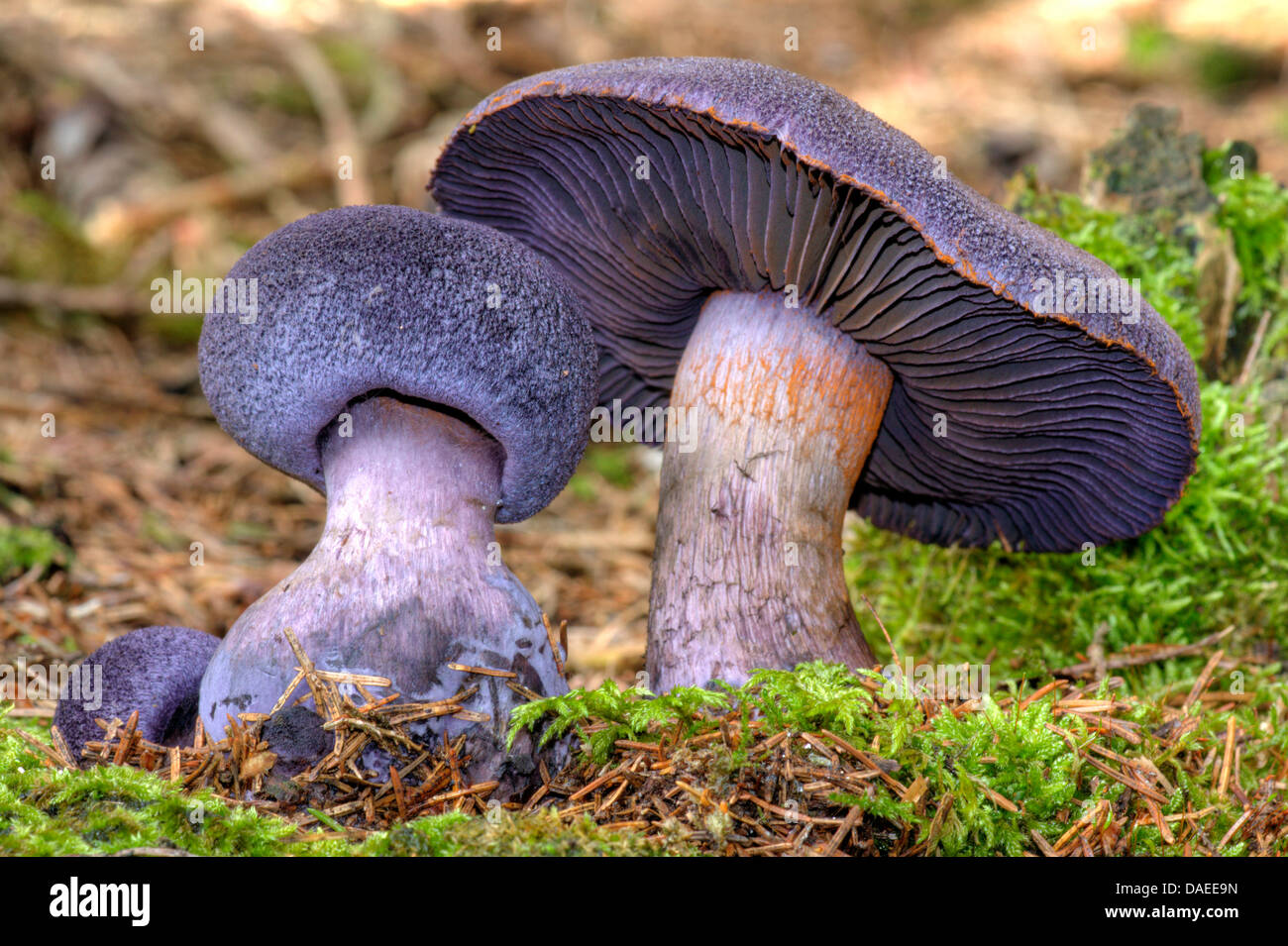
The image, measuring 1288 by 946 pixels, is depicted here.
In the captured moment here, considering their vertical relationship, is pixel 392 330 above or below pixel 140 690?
above

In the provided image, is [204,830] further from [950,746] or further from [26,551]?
[26,551]

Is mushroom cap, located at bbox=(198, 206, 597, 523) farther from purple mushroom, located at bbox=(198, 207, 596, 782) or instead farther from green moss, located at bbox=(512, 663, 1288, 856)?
green moss, located at bbox=(512, 663, 1288, 856)
